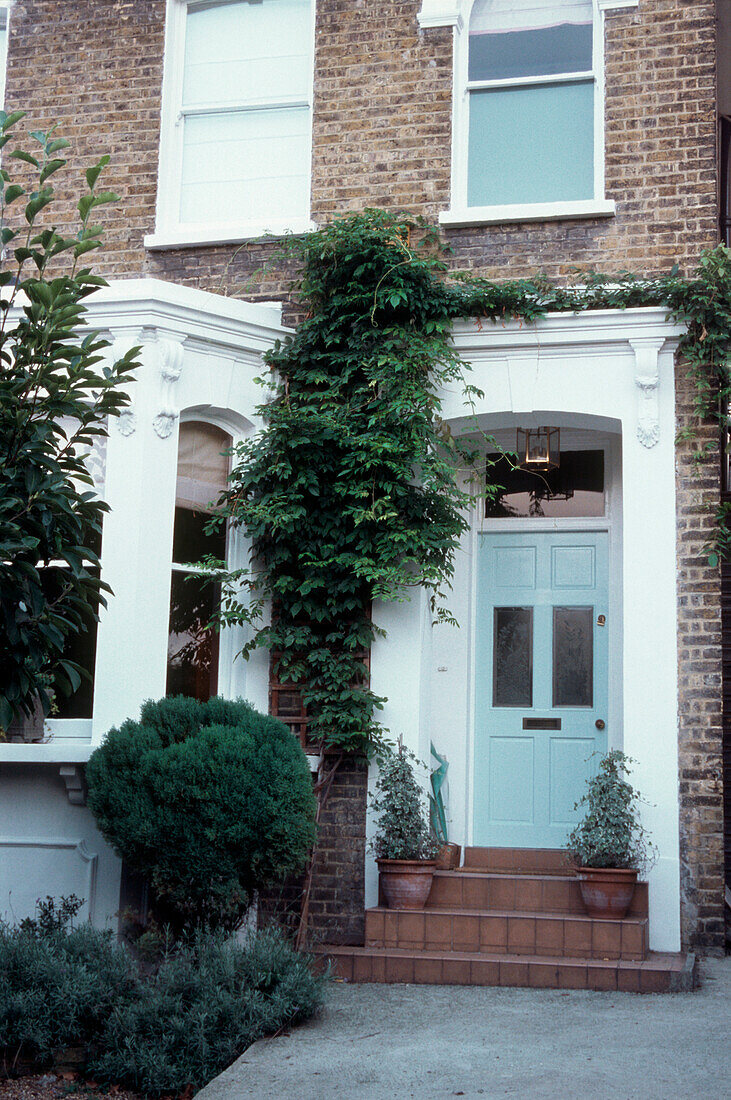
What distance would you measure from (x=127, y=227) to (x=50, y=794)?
13.4 ft

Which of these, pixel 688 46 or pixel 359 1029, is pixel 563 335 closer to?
pixel 688 46

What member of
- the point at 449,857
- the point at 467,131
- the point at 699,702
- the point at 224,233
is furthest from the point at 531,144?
the point at 449,857

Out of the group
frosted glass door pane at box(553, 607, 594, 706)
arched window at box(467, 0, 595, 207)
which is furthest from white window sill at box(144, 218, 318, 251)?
frosted glass door pane at box(553, 607, 594, 706)

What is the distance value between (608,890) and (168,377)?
400 cm

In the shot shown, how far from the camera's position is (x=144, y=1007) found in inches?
204

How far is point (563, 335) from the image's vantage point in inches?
303

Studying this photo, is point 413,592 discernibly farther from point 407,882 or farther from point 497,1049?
point 497,1049

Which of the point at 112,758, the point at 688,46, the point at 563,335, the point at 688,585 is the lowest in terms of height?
the point at 112,758

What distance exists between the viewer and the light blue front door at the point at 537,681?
8055mm

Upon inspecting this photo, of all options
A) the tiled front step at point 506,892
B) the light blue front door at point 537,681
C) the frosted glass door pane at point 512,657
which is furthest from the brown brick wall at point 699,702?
the frosted glass door pane at point 512,657

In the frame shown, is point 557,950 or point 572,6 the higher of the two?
point 572,6

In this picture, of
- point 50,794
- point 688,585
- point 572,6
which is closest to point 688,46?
point 572,6

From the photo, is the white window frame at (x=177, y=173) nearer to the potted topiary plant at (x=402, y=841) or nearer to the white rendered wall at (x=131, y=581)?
the white rendered wall at (x=131, y=581)

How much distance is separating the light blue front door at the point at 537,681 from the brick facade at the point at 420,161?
986 millimetres
